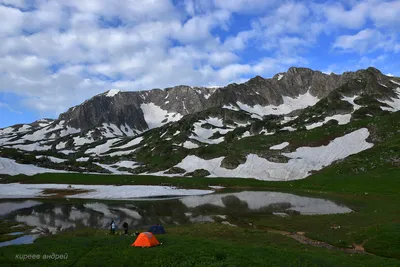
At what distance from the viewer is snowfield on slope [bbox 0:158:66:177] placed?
5335 inches

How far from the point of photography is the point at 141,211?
67.2 m

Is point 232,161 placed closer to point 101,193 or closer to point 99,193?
point 101,193

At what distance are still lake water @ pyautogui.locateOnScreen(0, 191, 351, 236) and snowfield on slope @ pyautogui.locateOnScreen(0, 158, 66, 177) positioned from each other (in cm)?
5912

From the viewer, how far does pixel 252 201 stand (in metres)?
81.2

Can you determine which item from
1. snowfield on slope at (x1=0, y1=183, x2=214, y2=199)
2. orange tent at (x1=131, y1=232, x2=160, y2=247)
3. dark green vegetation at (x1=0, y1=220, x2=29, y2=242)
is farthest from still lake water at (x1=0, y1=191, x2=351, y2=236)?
orange tent at (x1=131, y1=232, x2=160, y2=247)

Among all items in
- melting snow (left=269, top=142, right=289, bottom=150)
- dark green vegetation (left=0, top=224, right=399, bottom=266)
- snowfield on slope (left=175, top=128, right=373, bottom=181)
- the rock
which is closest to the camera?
dark green vegetation (left=0, top=224, right=399, bottom=266)

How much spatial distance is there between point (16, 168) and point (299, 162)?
134203 mm

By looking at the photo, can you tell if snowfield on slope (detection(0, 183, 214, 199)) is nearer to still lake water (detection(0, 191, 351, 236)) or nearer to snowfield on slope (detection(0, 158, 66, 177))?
still lake water (detection(0, 191, 351, 236))

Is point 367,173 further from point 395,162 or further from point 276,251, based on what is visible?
point 276,251

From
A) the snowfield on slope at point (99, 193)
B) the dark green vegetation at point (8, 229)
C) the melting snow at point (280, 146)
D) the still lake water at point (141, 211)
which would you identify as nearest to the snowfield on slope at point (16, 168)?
the snowfield on slope at point (99, 193)

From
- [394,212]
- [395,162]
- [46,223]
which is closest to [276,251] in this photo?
[394,212]

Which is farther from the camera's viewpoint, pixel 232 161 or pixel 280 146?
pixel 280 146

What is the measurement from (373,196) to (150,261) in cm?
7124

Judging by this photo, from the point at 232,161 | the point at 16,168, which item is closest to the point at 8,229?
the point at 16,168
